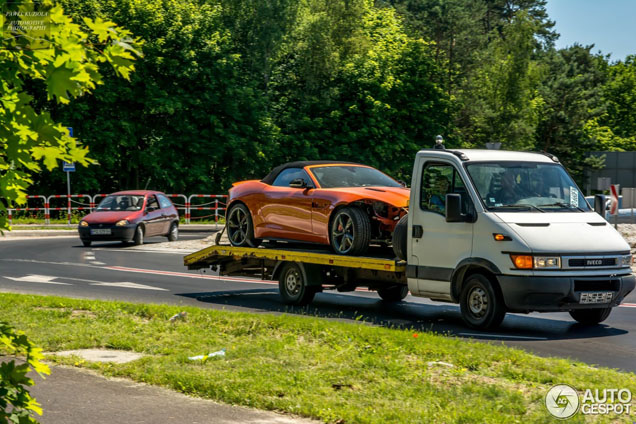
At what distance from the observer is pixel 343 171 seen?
558 inches

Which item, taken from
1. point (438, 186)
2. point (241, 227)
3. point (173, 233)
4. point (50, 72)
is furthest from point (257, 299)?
point (173, 233)

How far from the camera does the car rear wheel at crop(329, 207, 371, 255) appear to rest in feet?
41.5

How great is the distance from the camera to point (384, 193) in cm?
1308

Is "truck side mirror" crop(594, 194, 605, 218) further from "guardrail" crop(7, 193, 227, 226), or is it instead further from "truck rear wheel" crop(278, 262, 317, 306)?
"guardrail" crop(7, 193, 227, 226)

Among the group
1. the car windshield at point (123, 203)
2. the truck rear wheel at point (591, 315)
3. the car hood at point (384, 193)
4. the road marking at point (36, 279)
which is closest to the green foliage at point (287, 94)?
the car windshield at point (123, 203)

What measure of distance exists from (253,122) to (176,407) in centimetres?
4192

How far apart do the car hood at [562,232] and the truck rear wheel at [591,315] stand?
98cm

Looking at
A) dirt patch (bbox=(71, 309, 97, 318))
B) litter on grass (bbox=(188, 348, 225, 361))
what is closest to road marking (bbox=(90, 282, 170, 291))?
dirt patch (bbox=(71, 309, 97, 318))

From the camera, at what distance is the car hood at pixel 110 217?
2734cm

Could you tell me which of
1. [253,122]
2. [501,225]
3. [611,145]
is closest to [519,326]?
[501,225]

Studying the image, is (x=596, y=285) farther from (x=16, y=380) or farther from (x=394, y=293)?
(x=16, y=380)

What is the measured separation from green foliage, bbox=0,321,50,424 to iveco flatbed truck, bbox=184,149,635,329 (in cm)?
756

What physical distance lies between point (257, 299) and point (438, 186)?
4424 mm

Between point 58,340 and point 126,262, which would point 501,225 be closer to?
point 58,340
